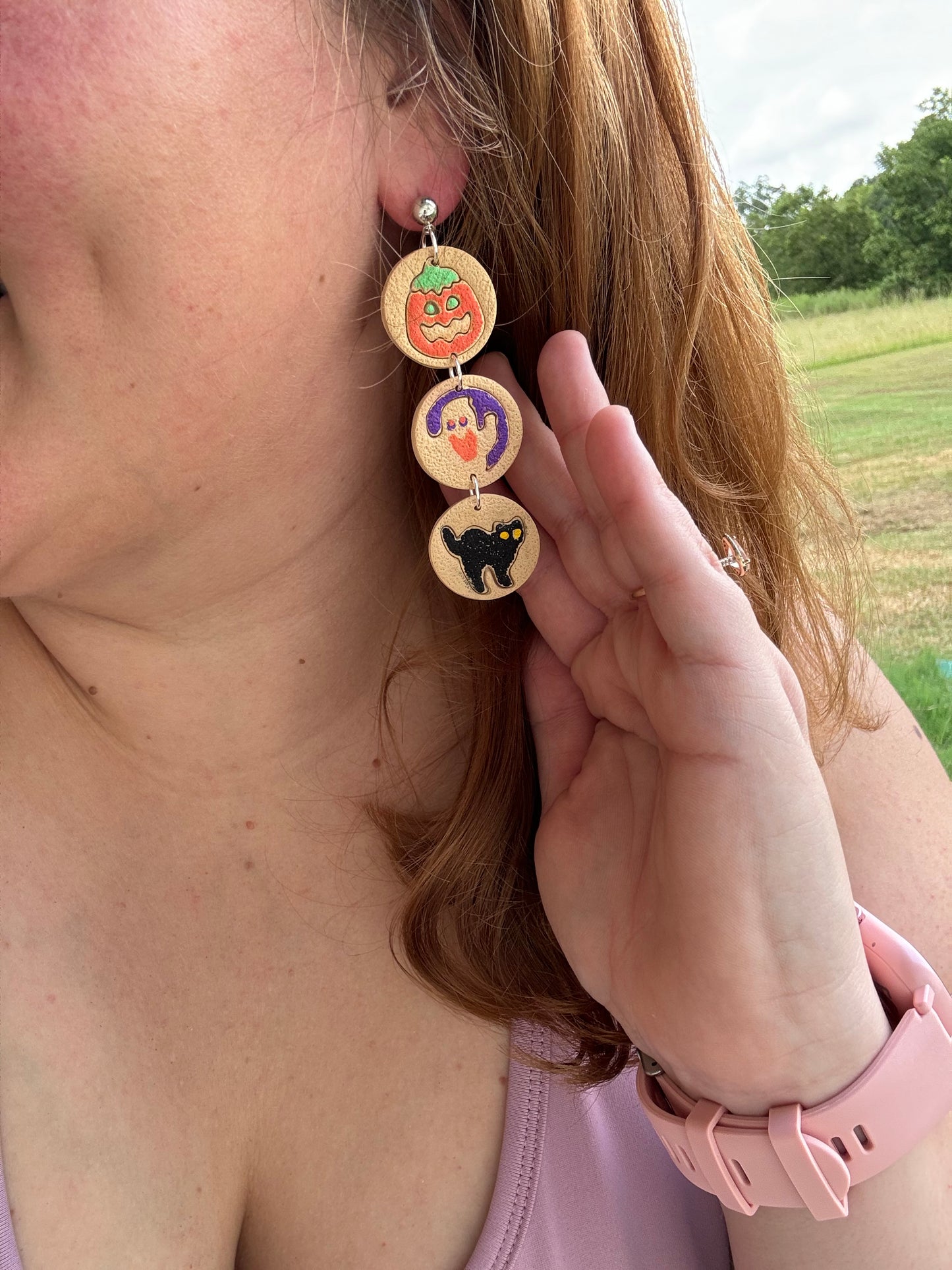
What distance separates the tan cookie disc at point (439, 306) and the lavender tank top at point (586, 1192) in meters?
0.66

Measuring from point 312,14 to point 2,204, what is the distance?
0.89ft

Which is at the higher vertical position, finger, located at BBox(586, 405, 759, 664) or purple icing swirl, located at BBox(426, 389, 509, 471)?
purple icing swirl, located at BBox(426, 389, 509, 471)

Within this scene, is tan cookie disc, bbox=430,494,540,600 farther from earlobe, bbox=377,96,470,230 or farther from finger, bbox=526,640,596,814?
earlobe, bbox=377,96,470,230

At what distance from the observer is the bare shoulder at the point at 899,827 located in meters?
1.12

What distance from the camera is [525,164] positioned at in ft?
3.04

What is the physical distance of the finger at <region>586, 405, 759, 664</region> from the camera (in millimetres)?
843

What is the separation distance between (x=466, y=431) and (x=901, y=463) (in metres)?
0.77

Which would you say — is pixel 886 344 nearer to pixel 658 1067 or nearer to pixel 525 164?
pixel 525 164

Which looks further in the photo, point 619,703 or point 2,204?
point 619,703

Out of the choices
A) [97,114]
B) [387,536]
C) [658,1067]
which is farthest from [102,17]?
[658,1067]

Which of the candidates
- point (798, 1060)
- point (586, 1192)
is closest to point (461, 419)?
point (798, 1060)

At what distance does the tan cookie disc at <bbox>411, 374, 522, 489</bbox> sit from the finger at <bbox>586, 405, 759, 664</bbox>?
0.33 ft

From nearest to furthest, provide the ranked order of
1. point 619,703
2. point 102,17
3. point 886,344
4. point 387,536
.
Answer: point 102,17 < point 619,703 < point 387,536 < point 886,344

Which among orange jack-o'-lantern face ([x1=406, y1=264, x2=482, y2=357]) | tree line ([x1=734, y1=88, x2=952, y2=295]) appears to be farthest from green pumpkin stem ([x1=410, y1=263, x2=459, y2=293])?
tree line ([x1=734, y1=88, x2=952, y2=295])
